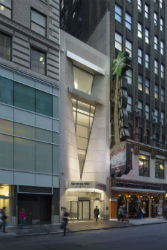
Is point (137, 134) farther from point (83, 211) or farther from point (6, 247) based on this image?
point (6, 247)

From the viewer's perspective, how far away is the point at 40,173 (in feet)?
105

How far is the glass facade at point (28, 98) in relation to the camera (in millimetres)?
29688

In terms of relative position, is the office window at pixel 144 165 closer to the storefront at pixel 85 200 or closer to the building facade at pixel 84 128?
the building facade at pixel 84 128

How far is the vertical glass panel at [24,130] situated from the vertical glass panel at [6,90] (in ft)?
6.76

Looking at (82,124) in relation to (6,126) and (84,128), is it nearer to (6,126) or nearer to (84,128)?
(84,128)

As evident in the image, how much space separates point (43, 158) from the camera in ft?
106

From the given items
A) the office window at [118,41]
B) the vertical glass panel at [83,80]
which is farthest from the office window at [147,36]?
the vertical glass panel at [83,80]

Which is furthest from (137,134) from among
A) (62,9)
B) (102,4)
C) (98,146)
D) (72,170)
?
(62,9)

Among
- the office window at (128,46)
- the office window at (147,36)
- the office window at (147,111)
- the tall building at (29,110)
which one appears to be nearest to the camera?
the tall building at (29,110)

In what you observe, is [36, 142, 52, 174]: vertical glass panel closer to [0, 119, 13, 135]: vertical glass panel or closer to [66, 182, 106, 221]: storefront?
[0, 119, 13, 135]: vertical glass panel

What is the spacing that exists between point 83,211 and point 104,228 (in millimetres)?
9073

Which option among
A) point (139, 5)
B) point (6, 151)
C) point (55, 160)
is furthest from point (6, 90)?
point (139, 5)

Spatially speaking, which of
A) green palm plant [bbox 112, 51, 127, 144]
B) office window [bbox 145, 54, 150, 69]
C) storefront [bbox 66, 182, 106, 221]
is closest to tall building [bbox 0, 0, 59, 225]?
storefront [bbox 66, 182, 106, 221]

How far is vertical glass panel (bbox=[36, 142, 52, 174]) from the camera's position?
3187cm
